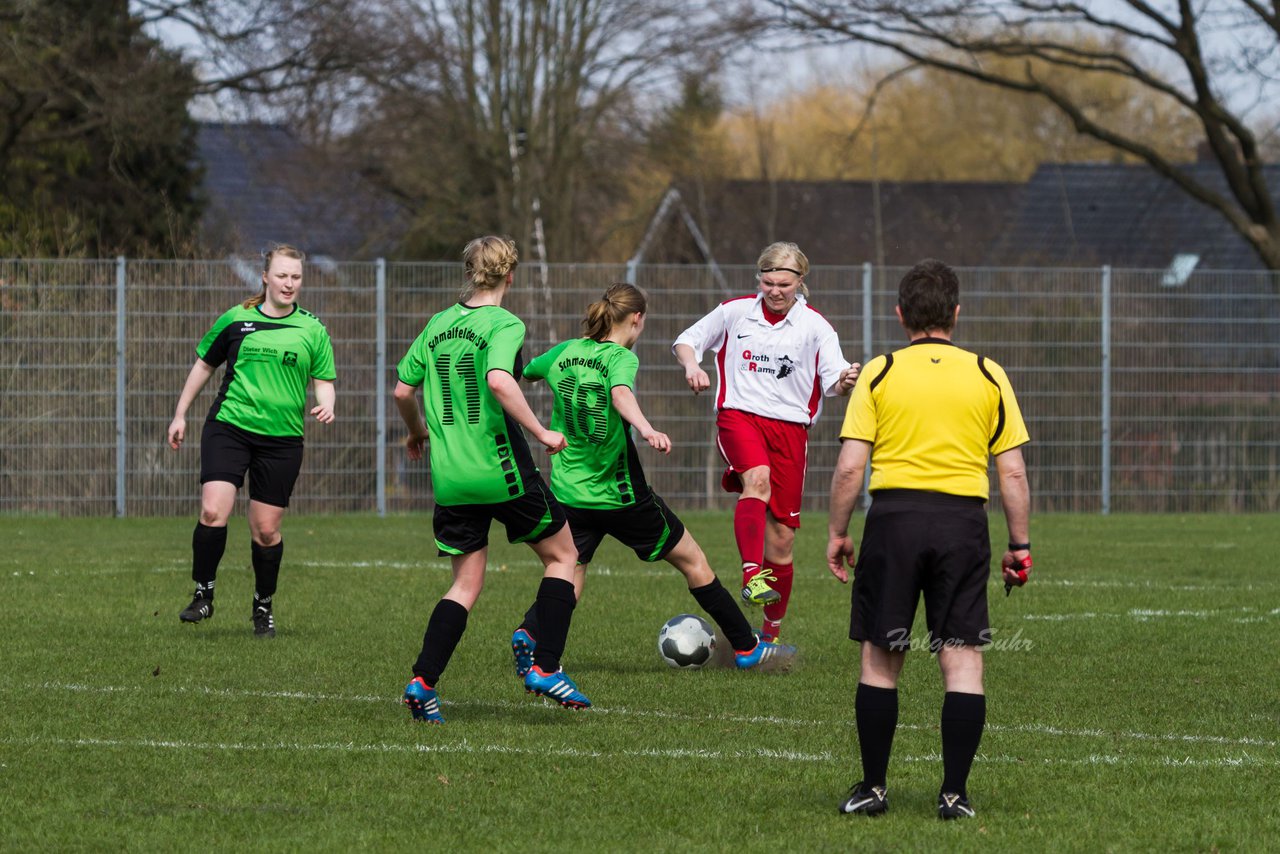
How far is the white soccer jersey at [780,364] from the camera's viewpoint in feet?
27.6

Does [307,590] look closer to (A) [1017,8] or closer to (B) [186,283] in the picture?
(B) [186,283]

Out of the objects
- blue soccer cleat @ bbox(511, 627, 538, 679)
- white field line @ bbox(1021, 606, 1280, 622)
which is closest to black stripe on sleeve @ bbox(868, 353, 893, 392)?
blue soccer cleat @ bbox(511, 627, 538, 679)

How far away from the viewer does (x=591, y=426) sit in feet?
23.4

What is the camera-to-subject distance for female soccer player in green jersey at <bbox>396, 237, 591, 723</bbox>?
6.25 metres

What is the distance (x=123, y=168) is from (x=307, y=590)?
51.9 ft

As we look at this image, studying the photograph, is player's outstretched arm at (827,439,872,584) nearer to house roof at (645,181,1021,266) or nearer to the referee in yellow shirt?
the referee in yellow shirt

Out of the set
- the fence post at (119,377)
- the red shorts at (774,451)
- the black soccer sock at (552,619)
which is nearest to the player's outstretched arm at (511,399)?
the black soccer sock at (552,619)

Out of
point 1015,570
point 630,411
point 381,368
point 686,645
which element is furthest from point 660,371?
point 1015,570

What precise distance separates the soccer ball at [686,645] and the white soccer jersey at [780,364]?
1.22m

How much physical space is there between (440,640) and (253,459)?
2.91 meters

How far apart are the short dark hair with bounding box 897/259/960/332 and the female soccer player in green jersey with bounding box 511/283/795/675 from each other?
2.13 meters

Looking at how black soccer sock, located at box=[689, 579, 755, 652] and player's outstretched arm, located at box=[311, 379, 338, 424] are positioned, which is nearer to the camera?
black soccer sock, located at box=[689, 579, 755, 652]

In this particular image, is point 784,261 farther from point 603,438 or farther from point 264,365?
point 264,365

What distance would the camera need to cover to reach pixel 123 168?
25016mm
